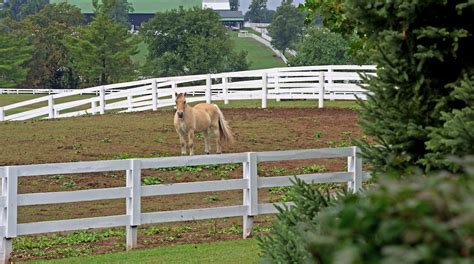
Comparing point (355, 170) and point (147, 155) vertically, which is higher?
point (355, 170)

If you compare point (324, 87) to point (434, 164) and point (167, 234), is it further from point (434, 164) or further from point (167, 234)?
point (434, 164)

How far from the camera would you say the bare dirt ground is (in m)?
12.8

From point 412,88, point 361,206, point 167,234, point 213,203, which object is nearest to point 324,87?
point 213,203

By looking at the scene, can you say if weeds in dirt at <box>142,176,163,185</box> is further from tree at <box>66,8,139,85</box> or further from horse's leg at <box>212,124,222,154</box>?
tree at <box>66,8,139,85</box>

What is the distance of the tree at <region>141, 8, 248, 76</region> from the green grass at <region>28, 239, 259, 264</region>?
5583 cm

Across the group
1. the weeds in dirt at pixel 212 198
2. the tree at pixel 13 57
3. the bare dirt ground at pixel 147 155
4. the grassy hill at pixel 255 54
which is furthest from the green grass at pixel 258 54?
the weeds in dirt at pixel 212 198

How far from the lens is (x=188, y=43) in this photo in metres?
69.9

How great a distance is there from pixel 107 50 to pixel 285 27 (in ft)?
204

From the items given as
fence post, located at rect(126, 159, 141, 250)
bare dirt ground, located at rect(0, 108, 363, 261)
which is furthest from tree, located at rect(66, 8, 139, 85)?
fence post, located at rect(126, 159, 141, 250)

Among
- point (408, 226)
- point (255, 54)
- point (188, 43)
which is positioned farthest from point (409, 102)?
point (255, 54)

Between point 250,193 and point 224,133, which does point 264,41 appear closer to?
point 224,133

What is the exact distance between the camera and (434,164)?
5.42 m

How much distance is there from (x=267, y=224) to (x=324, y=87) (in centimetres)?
1646

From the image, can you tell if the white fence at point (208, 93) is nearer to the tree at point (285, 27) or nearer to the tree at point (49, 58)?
the tree at point (49, 58)
